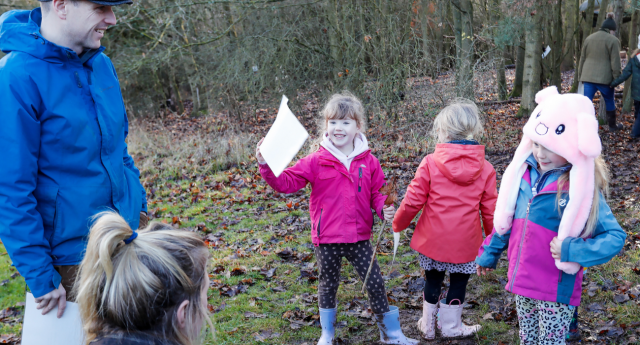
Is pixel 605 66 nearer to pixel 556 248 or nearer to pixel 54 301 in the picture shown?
pixel 556 248

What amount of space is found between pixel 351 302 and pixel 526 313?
1.75 metres

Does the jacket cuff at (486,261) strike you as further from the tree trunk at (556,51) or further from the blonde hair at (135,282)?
the tree trunk at (556,51)

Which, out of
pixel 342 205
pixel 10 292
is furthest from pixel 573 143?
pixel 10 292

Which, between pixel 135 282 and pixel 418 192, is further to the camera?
pixel 418 192

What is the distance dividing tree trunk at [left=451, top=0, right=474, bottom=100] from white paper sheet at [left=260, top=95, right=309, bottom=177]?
18.7 ft

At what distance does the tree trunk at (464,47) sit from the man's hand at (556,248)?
5832 mm

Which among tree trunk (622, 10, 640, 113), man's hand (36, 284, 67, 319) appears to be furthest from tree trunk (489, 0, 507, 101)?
man's hand (36, 284, 67, 319)

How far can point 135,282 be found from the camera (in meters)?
1.61

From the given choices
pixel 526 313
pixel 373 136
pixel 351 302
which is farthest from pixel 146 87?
pixel 526 313

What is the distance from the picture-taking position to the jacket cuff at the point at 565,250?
7.84ft

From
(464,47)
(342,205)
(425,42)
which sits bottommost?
(342,205)

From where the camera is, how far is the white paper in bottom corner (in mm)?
2141

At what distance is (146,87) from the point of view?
19109mm

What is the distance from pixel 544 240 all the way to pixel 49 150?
247 centimetres
